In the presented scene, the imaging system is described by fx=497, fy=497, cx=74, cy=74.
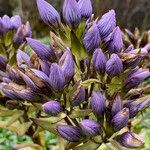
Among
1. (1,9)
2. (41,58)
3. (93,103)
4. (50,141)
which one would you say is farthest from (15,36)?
(1,9)

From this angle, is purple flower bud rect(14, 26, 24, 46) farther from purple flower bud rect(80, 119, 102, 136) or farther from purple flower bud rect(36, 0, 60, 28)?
purple flower bud rect(80, 119, 102, 136)

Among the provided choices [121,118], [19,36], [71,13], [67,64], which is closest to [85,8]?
[71,13]

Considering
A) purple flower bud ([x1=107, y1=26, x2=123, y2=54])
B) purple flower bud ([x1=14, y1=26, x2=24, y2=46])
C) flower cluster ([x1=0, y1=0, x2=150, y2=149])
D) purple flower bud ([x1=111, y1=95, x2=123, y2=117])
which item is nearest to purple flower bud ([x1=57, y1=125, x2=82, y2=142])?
flower cluster ([x1=0, y1=0, x2=150, y2=149])

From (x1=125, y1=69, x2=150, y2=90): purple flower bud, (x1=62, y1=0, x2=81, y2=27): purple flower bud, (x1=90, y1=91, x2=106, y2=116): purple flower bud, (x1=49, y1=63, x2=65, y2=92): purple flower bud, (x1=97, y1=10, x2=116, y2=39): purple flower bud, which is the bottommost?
(x1=90, y1=91, x2=106, y2=116): purple flower bud

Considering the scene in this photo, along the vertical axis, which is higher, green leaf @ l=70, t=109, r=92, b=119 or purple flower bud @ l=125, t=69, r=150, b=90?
purple flower bud @ l=125, t=69, r=150, b=90

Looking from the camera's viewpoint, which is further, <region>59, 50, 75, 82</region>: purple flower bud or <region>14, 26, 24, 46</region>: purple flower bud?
<region>14, 26, 24, 46</region>: purple flower bud

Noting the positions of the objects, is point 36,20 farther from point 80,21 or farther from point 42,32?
point 80,21
